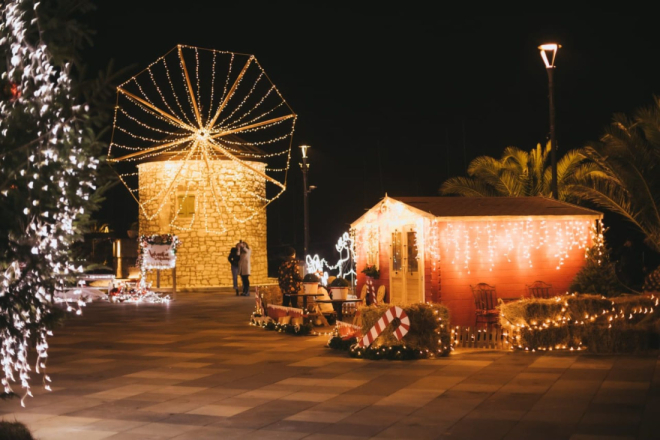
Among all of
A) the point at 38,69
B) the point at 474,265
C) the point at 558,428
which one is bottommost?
the point at 558,428

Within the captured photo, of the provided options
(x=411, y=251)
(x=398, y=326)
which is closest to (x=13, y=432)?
(x=398, y=326)

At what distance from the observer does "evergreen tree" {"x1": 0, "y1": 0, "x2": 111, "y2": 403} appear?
5.64m

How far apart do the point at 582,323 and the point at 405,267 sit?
16.9 ft

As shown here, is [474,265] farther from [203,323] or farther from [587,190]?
[203,323]

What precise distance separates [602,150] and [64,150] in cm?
1336

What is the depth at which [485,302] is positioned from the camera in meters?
15.4

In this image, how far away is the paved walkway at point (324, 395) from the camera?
25.2 feet

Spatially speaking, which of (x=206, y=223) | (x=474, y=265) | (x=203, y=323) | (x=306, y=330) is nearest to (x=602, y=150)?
(x=474, y=265)

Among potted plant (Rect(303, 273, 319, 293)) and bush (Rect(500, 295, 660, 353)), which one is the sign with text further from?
bush (Rect(500, 295, 660, 353))

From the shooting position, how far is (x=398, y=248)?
17.6 metres

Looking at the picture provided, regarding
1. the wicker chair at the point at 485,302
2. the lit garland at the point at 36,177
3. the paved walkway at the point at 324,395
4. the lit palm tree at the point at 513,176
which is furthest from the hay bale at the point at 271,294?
the lit garland at the point at 36,177

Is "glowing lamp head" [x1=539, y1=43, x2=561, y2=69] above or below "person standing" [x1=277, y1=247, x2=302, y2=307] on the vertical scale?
above

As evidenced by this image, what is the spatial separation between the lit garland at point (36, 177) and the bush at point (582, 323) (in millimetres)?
8392

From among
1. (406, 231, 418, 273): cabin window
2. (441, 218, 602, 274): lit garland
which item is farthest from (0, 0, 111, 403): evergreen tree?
(406, 231, 418, 273): cabin window
